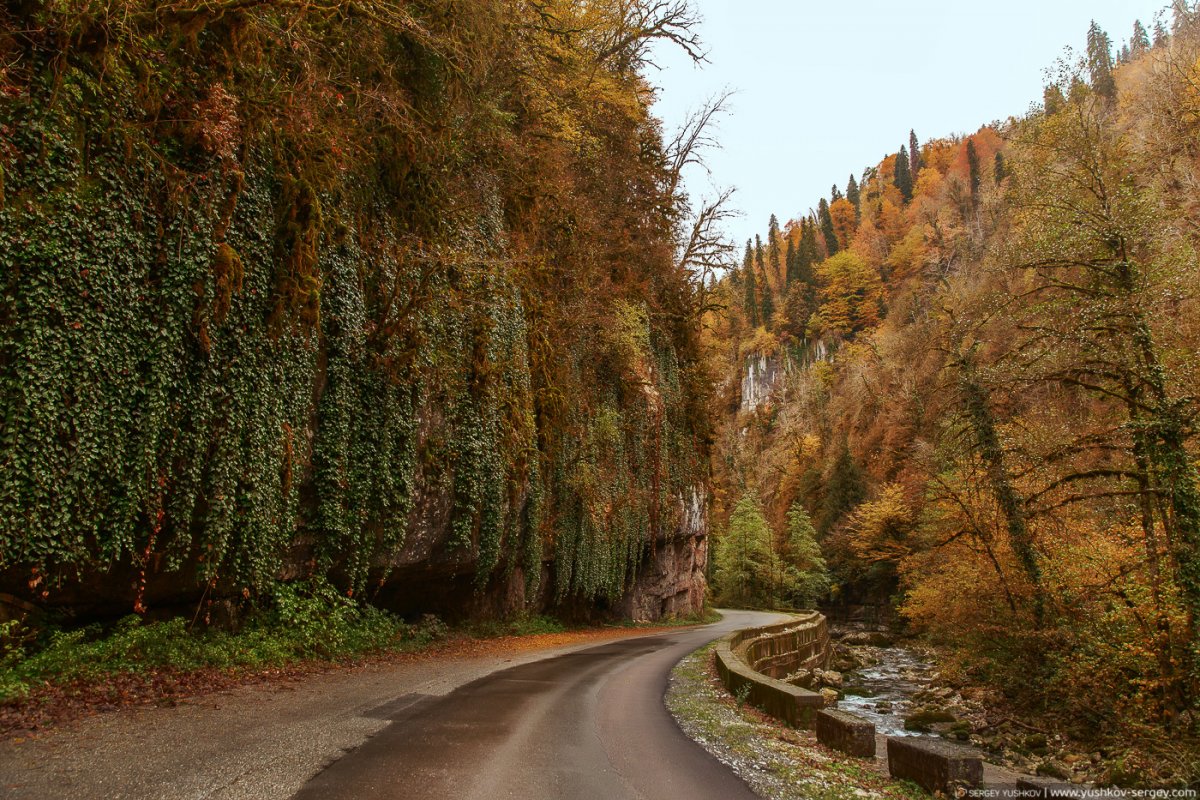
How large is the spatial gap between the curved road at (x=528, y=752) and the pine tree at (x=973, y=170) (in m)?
88.7

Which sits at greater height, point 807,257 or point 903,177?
point 903,177

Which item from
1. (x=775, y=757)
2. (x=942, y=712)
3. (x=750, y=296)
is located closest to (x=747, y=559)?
(x=942, y=712)

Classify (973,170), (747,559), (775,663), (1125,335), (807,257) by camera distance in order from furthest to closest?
(807,257) < (973,170) < (747,559) < (775,663) < (1125,335)

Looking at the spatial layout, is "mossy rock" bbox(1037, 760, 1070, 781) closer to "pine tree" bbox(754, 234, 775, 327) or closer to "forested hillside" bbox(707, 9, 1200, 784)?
"forested hillside" bbox(707, 9, 1200, 784)

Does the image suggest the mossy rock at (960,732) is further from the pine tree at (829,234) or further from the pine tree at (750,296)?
the pine tree at (829,234)

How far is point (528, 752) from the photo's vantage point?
642 cm

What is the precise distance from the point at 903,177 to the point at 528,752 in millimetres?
136568

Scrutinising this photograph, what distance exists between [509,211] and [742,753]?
1569 cm

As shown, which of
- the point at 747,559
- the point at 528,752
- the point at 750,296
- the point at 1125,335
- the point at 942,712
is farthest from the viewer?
the point at 750,296

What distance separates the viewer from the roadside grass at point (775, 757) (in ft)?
18.8

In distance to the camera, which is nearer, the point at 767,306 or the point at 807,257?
the point at 807,257

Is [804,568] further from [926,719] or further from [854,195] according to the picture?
[854,195]

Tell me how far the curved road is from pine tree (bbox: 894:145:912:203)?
128 m

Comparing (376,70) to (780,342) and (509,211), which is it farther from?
(780,342)
